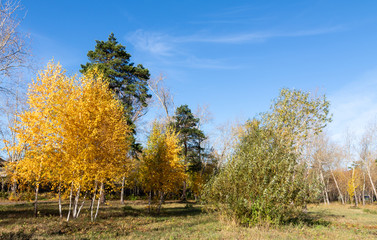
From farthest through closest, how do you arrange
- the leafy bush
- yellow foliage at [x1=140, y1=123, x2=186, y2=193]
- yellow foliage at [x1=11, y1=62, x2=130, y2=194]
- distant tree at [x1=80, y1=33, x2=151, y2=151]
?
distant tree at [x1=80, y1=33, x2=151, y2=151], yellow foliage at [x1=140, y1=123, x2=186, y2=193], yellow foliage at [x1=11, y1=62, x2=130, y2=194], the leafy bush

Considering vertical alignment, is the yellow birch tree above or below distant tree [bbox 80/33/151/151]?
below

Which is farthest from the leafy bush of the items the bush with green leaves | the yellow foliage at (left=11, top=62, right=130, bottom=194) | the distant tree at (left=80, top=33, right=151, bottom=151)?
the distant tree at (left=80, top=33, right=151, bottom=151)

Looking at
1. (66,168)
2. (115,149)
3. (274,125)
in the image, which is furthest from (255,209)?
(66,168)

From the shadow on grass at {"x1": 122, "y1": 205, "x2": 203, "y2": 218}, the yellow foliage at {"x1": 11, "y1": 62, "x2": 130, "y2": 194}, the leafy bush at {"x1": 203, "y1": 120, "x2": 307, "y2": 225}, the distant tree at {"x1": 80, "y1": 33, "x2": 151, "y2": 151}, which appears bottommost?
the shadow on grass at {"x1": 122, "y1": 205, "x2": 203, "y2": 218}

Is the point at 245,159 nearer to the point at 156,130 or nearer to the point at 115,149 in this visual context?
the point at 115,149

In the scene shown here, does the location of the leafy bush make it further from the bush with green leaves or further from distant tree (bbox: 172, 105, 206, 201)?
distant tree (bbox: 172, 105, 206, 201)

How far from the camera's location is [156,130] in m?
20.6

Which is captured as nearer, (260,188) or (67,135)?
(260,188)

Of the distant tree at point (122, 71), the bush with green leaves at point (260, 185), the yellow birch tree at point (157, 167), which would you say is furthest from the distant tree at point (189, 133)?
the bush with green leaves at point (260, 185)

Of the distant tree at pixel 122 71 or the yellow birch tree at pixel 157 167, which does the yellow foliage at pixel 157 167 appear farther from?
the distant tree at pixel 122 71

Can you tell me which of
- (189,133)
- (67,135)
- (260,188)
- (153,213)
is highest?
(189,133)

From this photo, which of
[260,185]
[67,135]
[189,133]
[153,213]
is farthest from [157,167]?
[189,133]

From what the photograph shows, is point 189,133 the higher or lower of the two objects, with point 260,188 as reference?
higher

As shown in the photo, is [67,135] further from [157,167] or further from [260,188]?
[260,188]
